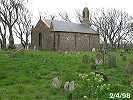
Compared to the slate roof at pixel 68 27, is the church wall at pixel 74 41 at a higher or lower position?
lower

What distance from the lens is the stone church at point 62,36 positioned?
49531 mm

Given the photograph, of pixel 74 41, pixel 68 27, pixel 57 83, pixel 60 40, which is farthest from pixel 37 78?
pixel 74 41

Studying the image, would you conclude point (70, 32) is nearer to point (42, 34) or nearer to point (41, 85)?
point (42, 34)

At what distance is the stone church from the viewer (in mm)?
49531

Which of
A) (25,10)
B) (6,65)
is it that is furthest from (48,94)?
(25,10)

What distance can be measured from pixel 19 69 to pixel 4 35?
121 ft

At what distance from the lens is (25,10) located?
64.8 metres

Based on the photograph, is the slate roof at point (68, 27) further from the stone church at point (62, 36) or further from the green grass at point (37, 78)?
the green grass at point (37, 78)
